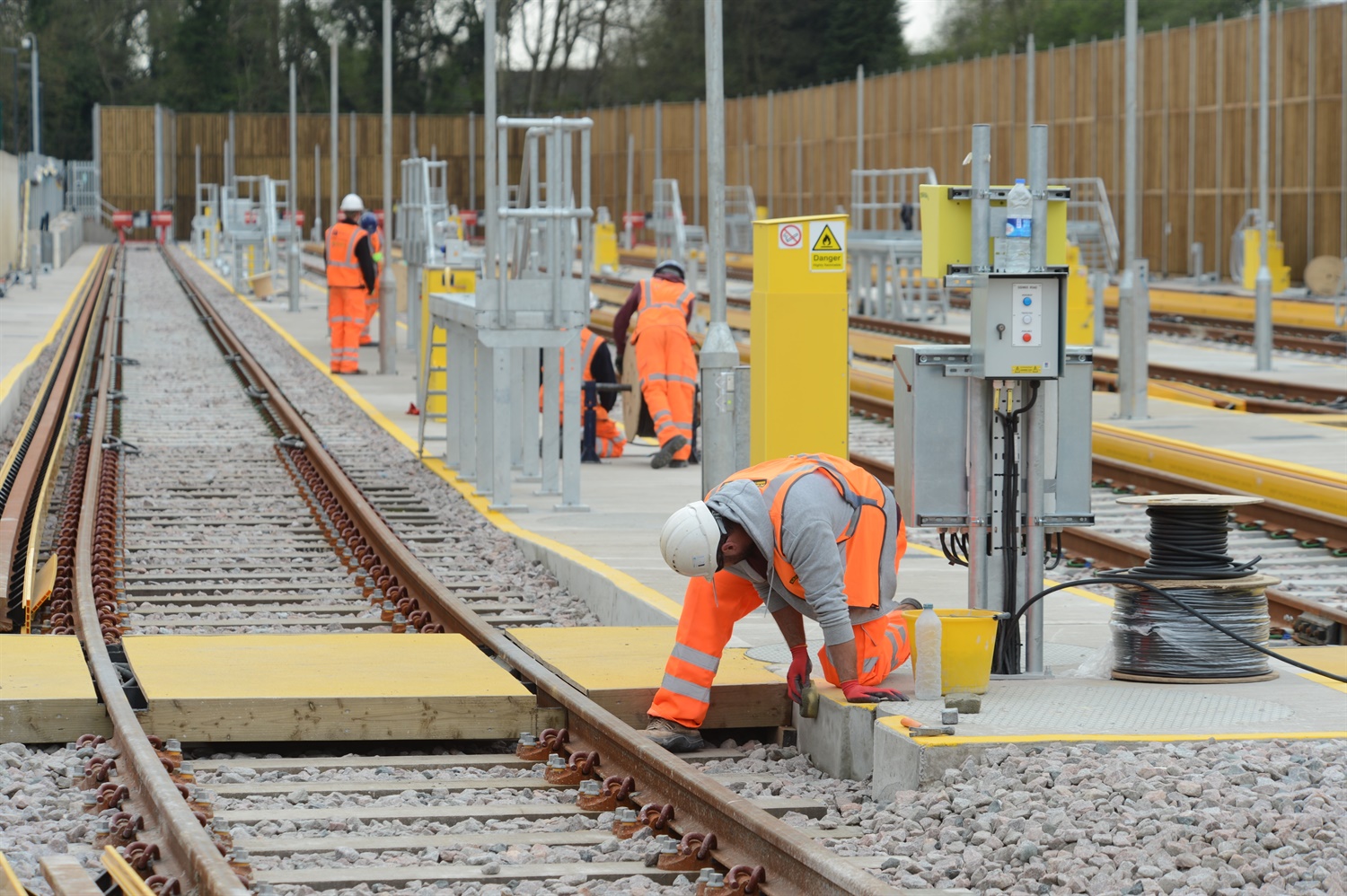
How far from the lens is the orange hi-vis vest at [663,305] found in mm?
15312

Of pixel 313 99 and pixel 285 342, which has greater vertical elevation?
pixel 313 99

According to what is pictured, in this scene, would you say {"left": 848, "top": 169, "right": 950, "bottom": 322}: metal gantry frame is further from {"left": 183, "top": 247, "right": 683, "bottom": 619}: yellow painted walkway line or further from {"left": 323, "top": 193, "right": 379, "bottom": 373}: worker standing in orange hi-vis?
{"left": 183, "top": 247, "right": 683, "bottom": 619}: yellow painted walkway line

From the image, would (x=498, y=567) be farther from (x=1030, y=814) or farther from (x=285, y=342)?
(x=285, y=342)

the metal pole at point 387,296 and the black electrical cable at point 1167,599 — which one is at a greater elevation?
the metal pole at point 387,296

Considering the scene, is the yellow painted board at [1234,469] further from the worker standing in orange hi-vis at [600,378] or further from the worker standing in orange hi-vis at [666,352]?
the worker standing in orange hi-vis at [600,378]

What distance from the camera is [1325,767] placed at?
596 cm

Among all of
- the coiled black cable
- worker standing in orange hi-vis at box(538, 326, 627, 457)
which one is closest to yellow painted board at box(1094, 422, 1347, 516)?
worker standing in orange hi-vis at box(538, 326, 627, 457)

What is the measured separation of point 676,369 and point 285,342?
641 inches

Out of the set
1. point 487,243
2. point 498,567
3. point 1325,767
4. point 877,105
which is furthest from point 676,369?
point 877,105

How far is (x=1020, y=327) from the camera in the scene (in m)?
7.34

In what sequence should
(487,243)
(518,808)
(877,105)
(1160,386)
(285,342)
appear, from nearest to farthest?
(518,808) → (487,243) → (1160,386) → (285,342) → (877,105)

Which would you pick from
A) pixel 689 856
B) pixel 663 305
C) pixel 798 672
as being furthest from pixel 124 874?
pixel 663 305

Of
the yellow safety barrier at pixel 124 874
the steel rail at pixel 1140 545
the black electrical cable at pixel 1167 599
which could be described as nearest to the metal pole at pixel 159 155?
the steel rail at pixel 1140 545

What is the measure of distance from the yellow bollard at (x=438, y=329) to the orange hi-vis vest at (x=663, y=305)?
5.95ft
